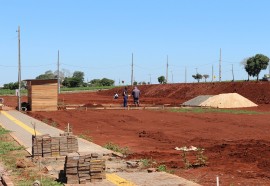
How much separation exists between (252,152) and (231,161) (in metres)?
1.78

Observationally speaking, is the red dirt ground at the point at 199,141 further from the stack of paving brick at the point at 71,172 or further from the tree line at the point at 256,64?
the tree line at the point at 256,64

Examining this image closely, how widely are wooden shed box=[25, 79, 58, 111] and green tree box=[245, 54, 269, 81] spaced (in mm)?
54749

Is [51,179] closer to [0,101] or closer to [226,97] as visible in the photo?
[0,101]

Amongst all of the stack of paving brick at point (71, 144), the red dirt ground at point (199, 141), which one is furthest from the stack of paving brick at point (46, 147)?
the red dirt ground at point (199, 141)

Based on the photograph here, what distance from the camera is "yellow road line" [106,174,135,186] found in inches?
406

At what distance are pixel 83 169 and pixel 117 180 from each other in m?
0.79

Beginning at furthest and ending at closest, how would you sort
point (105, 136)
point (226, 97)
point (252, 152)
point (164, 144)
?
point (226, 97)
point (105, 136)
point (164, 144)
point (252, 152)

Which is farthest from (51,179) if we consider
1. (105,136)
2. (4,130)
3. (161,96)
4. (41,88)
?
(161,96)

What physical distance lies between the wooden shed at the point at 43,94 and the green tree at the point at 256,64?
180 feet

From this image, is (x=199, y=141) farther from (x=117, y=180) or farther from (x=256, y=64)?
(x=256, y=64)

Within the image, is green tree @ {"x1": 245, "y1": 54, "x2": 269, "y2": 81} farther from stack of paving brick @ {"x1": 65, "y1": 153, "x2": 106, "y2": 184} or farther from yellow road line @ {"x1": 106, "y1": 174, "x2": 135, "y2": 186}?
stack of paving brick @ {"x1": 65, "y1": 153, "x2": 106, "y2": 184}

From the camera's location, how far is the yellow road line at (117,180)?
10.3m

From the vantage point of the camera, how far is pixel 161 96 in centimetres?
7644

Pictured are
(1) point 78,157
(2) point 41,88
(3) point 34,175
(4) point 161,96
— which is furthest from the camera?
(4) point 161,96
